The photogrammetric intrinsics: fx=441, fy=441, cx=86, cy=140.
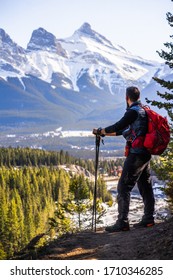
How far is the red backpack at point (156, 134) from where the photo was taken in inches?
442

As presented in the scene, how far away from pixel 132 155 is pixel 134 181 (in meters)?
0.75

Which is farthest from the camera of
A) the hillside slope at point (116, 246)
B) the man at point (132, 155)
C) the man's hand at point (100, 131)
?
the man's hand at point (100, 131)

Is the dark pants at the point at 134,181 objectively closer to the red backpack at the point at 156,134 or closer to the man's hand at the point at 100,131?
the red backpack at the point at 156,134

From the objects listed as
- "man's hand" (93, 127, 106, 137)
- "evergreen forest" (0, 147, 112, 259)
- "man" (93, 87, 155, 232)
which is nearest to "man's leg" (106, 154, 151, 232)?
"man" (93, 87, 155, 232)

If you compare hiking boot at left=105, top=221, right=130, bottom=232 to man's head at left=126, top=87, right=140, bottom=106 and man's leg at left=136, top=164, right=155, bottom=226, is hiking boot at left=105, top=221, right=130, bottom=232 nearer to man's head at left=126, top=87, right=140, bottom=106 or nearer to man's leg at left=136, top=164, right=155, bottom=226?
man's leg at left=136, top=164, right=155, bottom=226

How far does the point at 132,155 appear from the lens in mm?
11750

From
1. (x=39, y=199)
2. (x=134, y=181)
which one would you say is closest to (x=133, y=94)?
(x=134, y=181)

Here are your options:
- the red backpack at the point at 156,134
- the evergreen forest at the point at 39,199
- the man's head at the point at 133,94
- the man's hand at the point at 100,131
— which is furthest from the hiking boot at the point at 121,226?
the man's head at the point at 133,94

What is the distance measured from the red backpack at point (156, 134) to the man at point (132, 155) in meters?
0.20

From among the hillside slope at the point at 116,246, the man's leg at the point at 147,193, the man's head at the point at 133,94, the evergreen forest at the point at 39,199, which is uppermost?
the man's head at the point at 133,94

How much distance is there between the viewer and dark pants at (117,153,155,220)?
1179 centimetres

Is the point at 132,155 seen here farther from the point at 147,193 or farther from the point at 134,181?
the point at 147,193

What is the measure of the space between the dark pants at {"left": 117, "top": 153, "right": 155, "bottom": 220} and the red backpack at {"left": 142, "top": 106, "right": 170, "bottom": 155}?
19.1 inches
